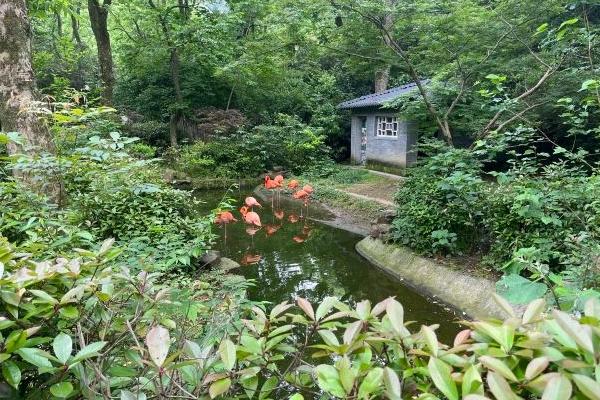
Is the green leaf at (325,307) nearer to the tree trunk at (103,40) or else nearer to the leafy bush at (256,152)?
the leafy bush at (256,152)

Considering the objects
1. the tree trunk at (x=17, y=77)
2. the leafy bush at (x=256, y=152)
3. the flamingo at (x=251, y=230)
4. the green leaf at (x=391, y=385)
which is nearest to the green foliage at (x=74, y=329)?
the green leaf at (x=391, y=385)

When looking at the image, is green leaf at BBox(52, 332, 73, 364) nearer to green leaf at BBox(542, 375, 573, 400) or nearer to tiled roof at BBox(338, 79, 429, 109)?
green leaf at BBox(542, 375, 573, 400)

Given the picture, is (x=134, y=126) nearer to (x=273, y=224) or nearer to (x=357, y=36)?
(x=273, y=224)

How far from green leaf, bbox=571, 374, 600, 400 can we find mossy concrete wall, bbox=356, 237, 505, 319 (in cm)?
410

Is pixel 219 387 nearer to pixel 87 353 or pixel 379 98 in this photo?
pixel 87 353

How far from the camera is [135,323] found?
1.31m

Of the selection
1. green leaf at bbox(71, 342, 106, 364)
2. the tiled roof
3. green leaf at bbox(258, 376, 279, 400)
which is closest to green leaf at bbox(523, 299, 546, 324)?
green leaf at bbox(258, 376, 279, 400)

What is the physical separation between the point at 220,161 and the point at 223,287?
1133 centimetres

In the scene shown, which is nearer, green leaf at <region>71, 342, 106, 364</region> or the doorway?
green leaf at <region>71, 342, 106, 364</region>

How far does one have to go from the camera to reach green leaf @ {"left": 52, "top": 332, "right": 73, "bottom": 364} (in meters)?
1.05

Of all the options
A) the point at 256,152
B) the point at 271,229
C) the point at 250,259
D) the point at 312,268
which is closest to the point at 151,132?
the point at 256,152

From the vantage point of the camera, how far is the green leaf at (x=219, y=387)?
3.24 ft

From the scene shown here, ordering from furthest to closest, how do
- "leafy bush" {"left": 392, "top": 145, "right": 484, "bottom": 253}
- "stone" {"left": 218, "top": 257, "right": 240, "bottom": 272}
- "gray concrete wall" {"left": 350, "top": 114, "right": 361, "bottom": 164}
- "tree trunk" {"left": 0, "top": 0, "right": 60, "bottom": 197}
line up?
"gray concrete wall" {"left": 350, "top": 114, "right": 361, "bottom": 164}, "leafy bush" {"left": 392, "top": 145, "right": 484, "bottom": 253}, "stone" {"left": 218, "top": 257, "right": 240, "bottom": 272}, "tree trunk" {"left": 0, "top": 0, "right": 60, "bottom": 197}

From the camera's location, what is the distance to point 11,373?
102cm
